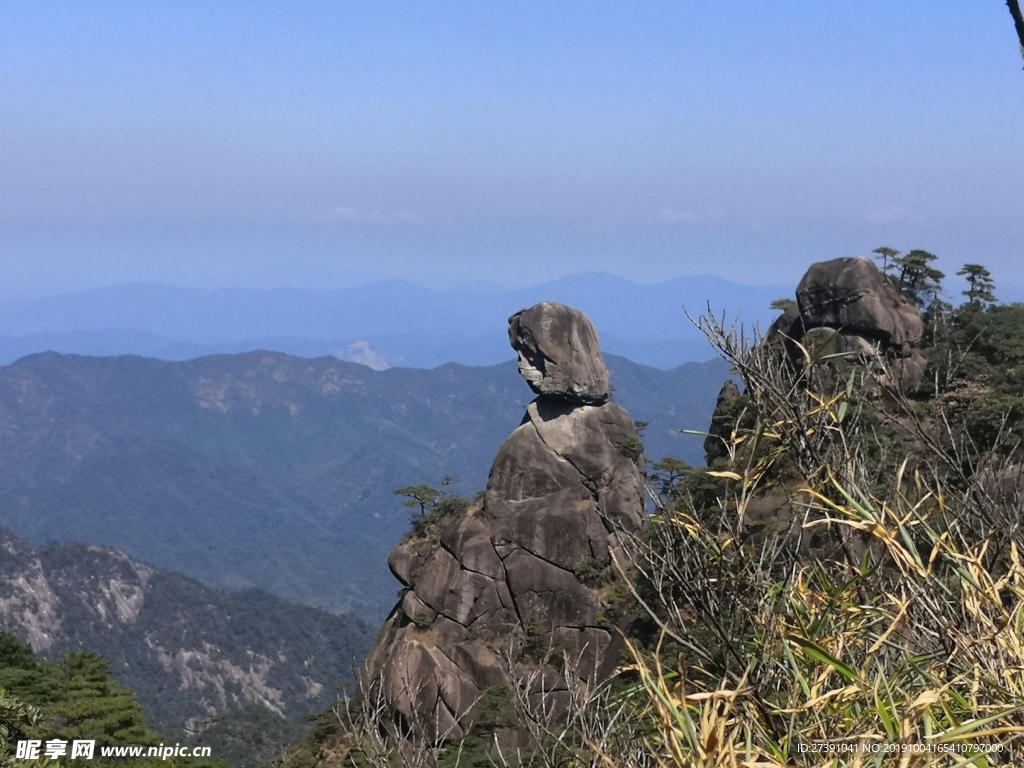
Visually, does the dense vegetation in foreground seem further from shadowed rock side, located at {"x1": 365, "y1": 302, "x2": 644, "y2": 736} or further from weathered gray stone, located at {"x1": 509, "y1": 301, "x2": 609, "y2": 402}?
weathered gray stone, located at {"x1": 509, "y1": 301, "x2": 609, "y2": 402}

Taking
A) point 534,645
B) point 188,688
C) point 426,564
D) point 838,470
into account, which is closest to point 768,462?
point 838,470

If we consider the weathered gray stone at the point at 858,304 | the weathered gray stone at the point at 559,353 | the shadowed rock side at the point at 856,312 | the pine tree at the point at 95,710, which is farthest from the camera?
the weathered gray stone at the point at 559,353

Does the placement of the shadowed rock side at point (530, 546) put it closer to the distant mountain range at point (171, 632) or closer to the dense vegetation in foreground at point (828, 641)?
the dense vegetation in foreground at point (828, 641)

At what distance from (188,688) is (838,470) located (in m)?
121

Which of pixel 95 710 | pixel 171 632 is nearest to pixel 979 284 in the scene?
pixel 95 710

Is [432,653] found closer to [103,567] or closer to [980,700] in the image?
[980,700]

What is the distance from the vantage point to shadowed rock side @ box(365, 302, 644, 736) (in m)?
34.8

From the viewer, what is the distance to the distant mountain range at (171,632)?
A: 112 m

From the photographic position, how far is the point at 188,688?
114 m

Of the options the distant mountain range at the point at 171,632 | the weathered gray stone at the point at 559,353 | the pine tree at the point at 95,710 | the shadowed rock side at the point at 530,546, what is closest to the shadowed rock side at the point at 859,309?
the weathered gray stone at the point at 559,353

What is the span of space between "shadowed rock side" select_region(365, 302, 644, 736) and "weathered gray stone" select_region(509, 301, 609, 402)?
0.05 metres

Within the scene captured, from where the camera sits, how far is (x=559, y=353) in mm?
39125

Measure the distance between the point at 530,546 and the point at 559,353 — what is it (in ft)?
24.1

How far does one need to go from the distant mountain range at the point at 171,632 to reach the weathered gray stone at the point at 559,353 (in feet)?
240
